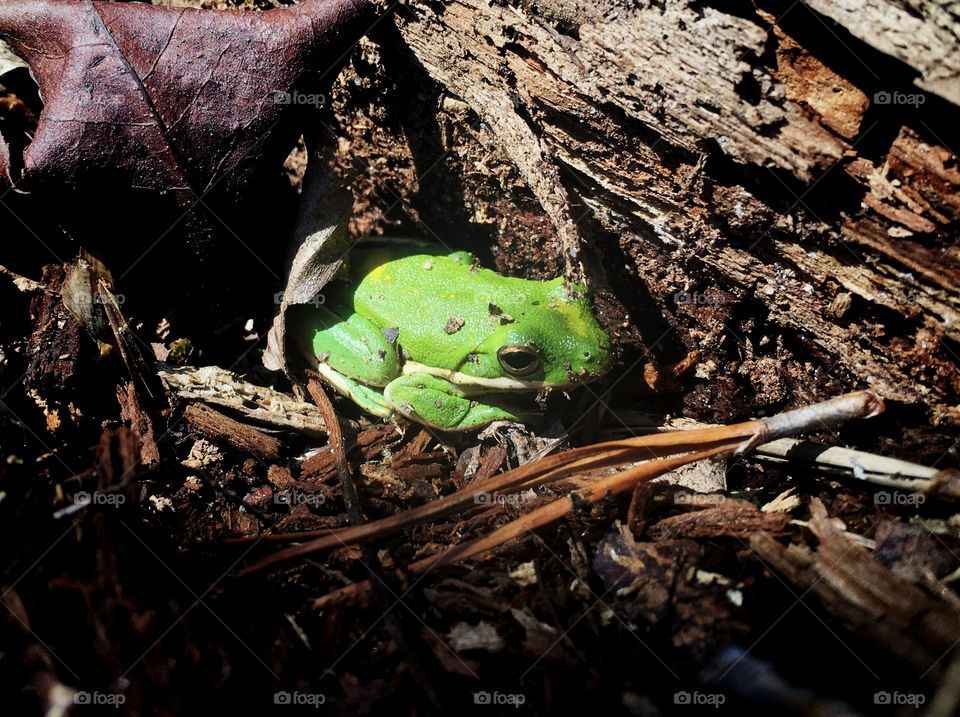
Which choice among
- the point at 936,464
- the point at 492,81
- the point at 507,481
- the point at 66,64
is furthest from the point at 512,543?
the point at 66,64

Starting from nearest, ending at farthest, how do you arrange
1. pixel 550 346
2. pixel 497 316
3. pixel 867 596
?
pixel 867 596, pixel 550 346, pixel 497 316

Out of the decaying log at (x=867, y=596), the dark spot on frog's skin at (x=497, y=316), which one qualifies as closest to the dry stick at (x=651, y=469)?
the decaying log at (x=867, y=596)

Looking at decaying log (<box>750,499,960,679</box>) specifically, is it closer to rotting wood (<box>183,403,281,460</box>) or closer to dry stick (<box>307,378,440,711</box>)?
dry stick (<box>307,378,440,711</box>)

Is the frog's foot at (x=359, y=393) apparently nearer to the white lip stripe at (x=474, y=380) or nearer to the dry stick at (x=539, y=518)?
the white lip stripe at (x=474, y=380)

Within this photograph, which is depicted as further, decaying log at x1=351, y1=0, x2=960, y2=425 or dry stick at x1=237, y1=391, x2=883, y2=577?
dry stick at x1=237, y1=391, x2=883, y2=577

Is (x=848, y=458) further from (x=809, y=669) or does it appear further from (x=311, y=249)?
(x=311, y=249)

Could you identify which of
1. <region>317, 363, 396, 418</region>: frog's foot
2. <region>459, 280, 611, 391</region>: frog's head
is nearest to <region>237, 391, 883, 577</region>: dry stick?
<region>459, 280, 611, 391</region>: frog's head

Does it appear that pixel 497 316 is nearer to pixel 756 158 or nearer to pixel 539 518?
pixel 539 518

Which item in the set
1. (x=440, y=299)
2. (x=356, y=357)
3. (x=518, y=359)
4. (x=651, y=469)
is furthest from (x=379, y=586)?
(x=440, y=299)
